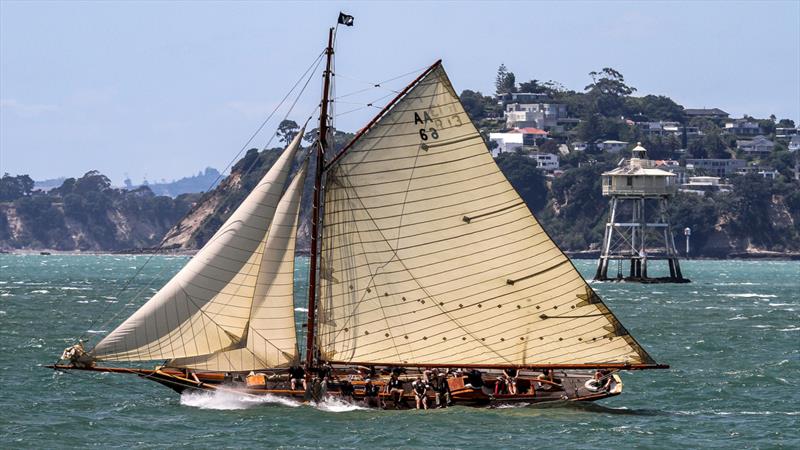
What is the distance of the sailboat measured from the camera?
43.9 m

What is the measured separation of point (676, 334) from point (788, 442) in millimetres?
37967

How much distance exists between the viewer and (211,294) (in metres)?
44.1

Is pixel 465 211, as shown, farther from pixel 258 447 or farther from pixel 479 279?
pixel 258 447

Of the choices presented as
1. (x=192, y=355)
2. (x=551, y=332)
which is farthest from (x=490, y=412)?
(x=192, y=355)

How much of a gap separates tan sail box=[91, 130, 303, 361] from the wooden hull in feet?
3.79

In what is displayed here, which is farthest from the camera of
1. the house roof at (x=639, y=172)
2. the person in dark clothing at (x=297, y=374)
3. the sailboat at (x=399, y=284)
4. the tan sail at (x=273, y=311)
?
the house roof at (x=639, y=172)

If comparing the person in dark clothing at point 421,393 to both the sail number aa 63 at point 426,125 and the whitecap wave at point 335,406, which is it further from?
the sail number aa 63 at point 426,125

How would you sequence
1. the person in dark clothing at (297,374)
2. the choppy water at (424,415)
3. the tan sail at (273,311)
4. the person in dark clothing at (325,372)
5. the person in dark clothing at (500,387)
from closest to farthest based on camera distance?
1. the choppy water at (424,415)
2. the tan sail at (273,311)
3. the person in dark clothing at (500,387)
4. the person in dark clothing at (297,374)
5. the person in dark clothing at (325,372)

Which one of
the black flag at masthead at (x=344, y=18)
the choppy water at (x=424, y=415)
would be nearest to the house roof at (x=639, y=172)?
the choppy water at (x=424, y=415)

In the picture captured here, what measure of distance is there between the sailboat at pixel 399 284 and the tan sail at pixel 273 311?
37 millimetres

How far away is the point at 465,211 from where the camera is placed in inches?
1732

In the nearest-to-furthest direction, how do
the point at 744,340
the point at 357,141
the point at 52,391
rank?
the point at 357,141 < the point at 52,391 < the point at 744,340

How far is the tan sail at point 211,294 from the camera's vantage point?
4369 cm

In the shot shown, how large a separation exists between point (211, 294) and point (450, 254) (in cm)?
633
